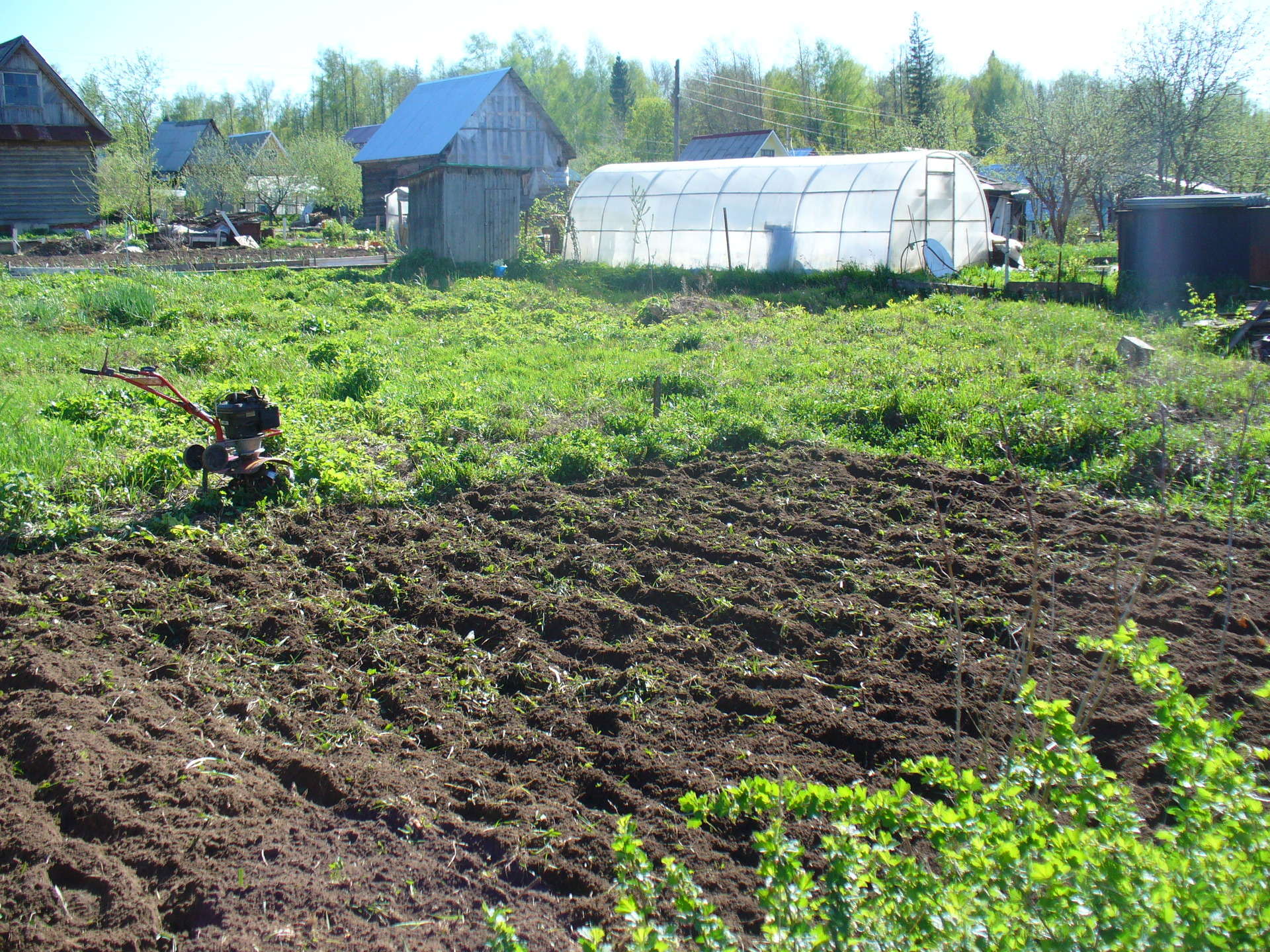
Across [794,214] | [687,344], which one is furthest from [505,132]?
[687,344]

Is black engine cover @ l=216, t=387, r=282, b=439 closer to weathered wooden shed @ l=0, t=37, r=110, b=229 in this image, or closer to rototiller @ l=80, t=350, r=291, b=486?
A: rototiller @ l=80, t=350, r=291, b=486

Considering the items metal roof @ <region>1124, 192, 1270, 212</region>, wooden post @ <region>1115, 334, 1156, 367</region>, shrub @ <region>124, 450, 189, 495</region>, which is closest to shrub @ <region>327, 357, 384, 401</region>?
shrub @ <region>124, 450, 189, 495</region>

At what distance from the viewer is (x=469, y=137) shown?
35219 mm

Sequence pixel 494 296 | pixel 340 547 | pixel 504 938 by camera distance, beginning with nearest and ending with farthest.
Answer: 1. pixel 504 938
2. pixel 340 547
3. pixel 494 296

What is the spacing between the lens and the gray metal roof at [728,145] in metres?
41.3

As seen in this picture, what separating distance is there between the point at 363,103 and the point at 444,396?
7988cm

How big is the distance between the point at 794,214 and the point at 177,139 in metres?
49.0

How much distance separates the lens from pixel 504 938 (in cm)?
186

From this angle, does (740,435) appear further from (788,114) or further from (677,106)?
(788,114)

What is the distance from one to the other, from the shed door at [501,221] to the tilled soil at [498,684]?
49.2 feet

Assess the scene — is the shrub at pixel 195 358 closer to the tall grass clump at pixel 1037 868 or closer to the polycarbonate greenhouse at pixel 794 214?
the tall grass clump at pixel 1037 868

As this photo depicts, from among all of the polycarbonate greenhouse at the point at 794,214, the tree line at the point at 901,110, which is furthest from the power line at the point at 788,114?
the polycarbonate greenhouse at the point at 794,214

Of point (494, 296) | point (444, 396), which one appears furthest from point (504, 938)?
point (494, 296)

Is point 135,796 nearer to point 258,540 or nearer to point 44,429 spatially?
point 258,540
